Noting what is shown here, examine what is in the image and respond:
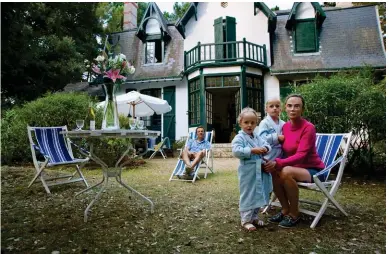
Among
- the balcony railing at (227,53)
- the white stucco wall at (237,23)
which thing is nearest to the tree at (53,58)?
the white stucco wall at (237,23)

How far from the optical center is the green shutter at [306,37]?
1225 centimetres

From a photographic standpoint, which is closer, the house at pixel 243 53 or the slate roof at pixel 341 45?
the slate roof at pixel 341 45

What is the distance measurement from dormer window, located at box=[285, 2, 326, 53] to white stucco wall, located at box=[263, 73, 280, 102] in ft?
5.29

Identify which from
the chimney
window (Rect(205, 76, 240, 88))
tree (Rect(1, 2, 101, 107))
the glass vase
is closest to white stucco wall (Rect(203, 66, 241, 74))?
window (Rect(205, 76, 240, 88))

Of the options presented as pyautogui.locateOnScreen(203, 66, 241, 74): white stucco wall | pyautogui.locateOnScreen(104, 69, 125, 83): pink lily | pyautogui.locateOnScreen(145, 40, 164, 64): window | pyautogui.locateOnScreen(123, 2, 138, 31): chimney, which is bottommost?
pyautogui.locateOnScreen(104, 69, 125, 83): pink lily

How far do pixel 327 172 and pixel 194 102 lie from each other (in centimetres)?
978

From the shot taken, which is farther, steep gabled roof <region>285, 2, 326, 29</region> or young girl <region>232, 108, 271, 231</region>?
steep gabled roof <region>285, 2, 326, 29</region>

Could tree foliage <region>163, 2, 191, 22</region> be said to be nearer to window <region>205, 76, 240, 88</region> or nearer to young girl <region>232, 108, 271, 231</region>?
window <region>205, 76, 240, 88</region>

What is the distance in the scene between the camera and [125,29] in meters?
16.0

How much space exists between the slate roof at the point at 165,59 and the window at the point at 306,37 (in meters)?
5.30

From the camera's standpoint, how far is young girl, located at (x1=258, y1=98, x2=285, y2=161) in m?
3.00

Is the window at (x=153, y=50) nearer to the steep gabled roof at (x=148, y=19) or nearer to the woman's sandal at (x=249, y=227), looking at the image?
the steep gabled roof at (x=148, y=19)

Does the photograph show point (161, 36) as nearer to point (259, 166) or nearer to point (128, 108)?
point (128, 108)

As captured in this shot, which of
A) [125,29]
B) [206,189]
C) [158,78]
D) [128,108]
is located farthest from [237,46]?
[206,189]
